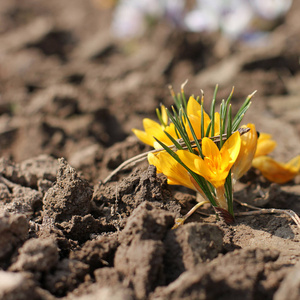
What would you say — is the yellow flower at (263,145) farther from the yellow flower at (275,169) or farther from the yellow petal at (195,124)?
the yellow petal at (195,124)

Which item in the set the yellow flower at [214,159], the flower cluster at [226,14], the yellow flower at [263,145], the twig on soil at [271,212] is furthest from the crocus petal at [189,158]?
the flower cluster at [226,14]

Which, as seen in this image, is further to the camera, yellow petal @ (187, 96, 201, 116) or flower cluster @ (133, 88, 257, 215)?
yellow petal @ (187, 96, 201, 116)

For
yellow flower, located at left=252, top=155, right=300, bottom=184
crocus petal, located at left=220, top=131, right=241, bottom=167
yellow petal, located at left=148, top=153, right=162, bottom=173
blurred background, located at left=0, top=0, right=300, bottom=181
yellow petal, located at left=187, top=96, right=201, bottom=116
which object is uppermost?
blurred background, located at left=0, top=0, right=300, bottom=181

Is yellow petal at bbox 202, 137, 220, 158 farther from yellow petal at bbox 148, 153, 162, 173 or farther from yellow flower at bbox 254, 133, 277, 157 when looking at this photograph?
yellow flower at bbox 254, 133, 277, 157

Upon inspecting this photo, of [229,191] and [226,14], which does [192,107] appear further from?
[226,14]

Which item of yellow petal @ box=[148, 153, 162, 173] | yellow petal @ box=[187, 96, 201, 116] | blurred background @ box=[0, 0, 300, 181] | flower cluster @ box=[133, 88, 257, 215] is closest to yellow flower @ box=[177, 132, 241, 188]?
flower cluster @ box=[133, 88, 257, 215]

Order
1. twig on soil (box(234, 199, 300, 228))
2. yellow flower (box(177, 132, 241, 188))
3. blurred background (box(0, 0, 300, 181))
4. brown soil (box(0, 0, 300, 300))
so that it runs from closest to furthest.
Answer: brown soil (box(0, 0, 300, 300)), yellow flower (box(177, 132, 241, 188)), twig on soil (box(234, 199, 300, 228)), blurred background (box(0, 0, 300, 181))
